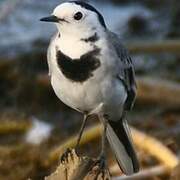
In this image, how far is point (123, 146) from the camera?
6367 mm

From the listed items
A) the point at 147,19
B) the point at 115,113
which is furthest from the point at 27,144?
the point at 147,19

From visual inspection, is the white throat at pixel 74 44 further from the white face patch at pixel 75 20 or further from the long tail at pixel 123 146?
the long tail at pixel 123 146

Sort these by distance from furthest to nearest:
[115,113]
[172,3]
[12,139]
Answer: [172,3]
[12,139]
[115,113]

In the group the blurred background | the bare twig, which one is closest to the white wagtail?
the bare twig

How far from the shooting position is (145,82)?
30.8 feet

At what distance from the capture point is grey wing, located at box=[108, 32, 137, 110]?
583 centimetres

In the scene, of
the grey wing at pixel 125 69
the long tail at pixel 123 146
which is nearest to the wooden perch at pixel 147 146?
the long tail at pixel 123 146

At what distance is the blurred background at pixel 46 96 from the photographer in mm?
8656

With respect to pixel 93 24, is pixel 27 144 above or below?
below

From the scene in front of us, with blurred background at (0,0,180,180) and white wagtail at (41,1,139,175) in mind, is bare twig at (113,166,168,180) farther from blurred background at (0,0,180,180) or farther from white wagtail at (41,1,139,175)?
white wagtail at (41,1,139,175)

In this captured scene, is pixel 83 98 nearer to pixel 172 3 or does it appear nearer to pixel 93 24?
pixel 93 24

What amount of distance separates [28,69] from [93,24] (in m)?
4.76

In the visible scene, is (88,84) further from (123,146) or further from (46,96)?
(46,96)

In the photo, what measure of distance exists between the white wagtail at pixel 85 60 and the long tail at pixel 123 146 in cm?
50
